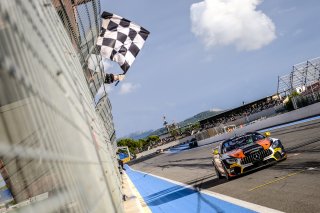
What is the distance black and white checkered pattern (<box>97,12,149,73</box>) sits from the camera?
10172 millimetres

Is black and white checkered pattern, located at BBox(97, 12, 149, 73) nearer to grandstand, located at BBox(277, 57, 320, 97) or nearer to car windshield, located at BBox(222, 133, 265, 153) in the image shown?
car windshield, located at BBox(222, 133, 265, 153)

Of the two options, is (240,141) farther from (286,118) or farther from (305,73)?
(305,73)

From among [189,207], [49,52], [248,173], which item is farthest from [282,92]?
[49,52]

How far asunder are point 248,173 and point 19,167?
10997 mm

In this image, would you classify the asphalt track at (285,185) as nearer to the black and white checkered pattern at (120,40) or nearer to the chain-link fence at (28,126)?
the black and white checkered pattern at (120,40)

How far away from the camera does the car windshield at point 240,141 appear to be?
1123cm

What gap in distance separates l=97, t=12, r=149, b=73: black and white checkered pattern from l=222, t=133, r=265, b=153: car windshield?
355cm

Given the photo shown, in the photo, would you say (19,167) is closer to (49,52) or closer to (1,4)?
(1,4)

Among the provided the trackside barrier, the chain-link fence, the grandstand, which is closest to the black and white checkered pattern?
the chain-link fence

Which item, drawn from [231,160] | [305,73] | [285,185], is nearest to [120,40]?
[231,160]

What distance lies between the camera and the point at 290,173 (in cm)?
913

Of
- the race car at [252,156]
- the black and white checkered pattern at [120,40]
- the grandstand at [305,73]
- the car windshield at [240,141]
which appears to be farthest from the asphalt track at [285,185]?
the grandstand at [305,73]

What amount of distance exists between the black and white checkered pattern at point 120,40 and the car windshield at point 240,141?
11.6ft

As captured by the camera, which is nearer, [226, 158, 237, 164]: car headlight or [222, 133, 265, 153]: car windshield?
[226, 158, 237, 164]: car headlight
